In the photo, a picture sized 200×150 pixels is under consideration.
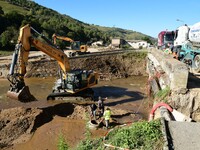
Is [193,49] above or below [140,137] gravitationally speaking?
above

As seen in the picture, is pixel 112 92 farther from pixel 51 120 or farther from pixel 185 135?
pixel 185 135

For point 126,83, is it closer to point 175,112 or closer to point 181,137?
point 175,112

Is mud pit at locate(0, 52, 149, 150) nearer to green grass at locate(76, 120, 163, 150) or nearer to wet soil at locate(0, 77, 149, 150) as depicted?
wet soil at locate(0, 77, 149, 150)

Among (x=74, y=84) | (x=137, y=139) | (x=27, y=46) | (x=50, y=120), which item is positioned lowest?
(x=50, y=120)

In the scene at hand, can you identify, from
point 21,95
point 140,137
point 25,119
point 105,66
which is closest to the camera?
point 140,137

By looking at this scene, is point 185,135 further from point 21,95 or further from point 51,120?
point 21,95

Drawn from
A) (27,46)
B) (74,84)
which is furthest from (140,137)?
(74,84)

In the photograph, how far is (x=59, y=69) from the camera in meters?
20.7

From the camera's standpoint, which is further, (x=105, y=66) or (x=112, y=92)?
(x=105, y=66)

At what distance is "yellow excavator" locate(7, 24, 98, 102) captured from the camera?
1593cm

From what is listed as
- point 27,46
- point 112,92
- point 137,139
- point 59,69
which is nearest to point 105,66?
point 112,92

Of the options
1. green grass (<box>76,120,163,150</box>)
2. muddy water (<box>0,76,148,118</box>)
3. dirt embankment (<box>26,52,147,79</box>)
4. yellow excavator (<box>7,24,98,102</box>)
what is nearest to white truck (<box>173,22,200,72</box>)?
muddy water (<box>0,76,148,118</box>)

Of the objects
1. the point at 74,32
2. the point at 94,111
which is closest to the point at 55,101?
the point at 94,111

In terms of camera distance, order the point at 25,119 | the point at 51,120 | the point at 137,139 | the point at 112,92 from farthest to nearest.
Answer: the point at 112,92
the point at 51,120
the point at 25,119
the point at 137,139
